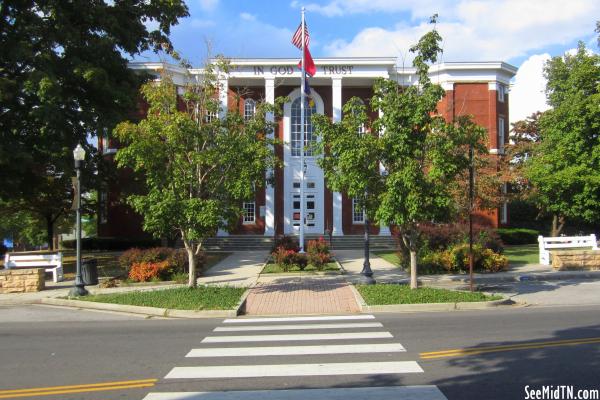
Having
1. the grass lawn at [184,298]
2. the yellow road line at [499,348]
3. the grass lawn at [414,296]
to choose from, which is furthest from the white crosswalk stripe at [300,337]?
the grass lawn at [414,296]

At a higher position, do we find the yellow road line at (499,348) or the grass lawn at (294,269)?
the yellow road line at (499,348)

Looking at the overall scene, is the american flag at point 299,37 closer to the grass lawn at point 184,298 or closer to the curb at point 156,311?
the grass lawn at point 184,298

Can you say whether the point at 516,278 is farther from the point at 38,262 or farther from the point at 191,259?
the point at 38,262

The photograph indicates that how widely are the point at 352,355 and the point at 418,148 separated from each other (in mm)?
6901

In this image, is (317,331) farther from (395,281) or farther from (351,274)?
(351,274)

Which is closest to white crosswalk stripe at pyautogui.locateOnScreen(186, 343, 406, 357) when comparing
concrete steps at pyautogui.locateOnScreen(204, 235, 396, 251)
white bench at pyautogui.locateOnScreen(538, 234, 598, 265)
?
white bench at pyautogui.locateOnScreen(538, 234, 598, 265)

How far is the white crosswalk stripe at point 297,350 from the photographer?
7.93 m

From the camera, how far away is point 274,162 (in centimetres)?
1440

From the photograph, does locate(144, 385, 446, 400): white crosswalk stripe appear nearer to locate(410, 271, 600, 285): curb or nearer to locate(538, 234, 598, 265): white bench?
locate(410, 271, 600, 285): curb

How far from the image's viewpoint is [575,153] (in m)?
25.8

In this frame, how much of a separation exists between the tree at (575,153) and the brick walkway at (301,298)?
14.3m

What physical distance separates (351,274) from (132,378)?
1270cm

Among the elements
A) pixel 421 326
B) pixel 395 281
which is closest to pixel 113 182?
pixel 395 281

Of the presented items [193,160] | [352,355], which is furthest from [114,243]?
[352,355]
